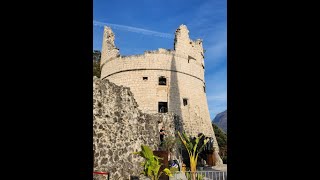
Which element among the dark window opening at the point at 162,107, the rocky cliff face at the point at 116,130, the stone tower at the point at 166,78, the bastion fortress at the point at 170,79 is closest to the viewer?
the rocky cliff face at the point at 116,130

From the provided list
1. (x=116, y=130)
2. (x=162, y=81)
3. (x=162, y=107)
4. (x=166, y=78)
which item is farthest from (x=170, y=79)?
(x=116, y=130)

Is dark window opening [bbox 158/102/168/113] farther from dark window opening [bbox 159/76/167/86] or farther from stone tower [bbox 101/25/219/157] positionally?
dark window opening [bbox 159/76/167/86]

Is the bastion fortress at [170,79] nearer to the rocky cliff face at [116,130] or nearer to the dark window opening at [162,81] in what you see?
the dark window opening at [162,81]

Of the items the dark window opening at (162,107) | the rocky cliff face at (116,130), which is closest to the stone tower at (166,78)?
the dark window opening at (162,107)

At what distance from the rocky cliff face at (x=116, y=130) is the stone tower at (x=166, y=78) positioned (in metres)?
13.0

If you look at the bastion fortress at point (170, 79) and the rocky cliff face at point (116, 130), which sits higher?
the bastion fortress at point (170, 79)

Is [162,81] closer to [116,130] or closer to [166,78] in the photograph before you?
[166,78]

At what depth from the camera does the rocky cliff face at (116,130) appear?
874 centimetres

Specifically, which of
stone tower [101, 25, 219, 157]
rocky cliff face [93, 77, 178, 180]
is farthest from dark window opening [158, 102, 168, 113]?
rocky cliff face [93, 77, 178, 180]

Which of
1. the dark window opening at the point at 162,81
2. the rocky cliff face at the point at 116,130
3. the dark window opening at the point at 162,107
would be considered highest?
the dark window opening at the point at 162,81
